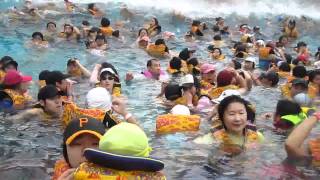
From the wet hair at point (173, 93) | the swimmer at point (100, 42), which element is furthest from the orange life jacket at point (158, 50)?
the wet hair at point (173, 93)

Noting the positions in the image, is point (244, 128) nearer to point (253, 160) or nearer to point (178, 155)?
point (253, 160)

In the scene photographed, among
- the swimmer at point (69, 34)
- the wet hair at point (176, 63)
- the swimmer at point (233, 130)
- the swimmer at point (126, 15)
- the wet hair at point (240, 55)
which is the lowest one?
the swimmer at point (233, 130)

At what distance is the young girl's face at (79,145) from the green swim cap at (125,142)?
719mm

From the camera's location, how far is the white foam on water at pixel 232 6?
3431 centimetres

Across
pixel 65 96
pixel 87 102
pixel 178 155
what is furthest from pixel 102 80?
pixel 178 155

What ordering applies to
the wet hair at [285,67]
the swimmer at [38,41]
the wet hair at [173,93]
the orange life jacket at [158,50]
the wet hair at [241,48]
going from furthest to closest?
the wet hair at [241,48], the swimmer at [38,41], the orange life jacket at [158,50], the wet hair at [285,67], the wet hair at [173,93]

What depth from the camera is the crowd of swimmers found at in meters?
3.15

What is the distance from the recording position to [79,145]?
3902 mm

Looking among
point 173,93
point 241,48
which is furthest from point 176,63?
point 241,48

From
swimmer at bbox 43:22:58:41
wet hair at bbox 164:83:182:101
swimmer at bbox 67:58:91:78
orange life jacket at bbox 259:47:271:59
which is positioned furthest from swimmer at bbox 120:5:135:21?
wet hair at bbox 164:83:182:101

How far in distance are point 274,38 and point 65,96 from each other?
1705cm

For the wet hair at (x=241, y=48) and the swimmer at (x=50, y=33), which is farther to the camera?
the swimmer at (x=50, y=33)

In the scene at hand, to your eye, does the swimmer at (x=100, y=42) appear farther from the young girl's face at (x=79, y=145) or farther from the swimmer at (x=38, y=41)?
the young girl's face at (x=79, y=145)

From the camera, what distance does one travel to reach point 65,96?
29.2 feet
